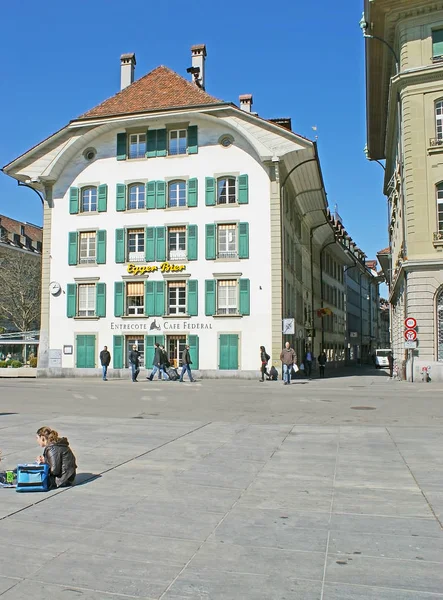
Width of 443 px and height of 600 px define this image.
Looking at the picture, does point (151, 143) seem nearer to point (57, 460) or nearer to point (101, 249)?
point (101, 249)

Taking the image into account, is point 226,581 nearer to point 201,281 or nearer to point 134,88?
point 201,281

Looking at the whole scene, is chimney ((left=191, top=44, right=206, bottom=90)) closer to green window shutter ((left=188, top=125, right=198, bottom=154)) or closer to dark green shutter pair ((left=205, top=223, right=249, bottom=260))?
green window shutter ((left=188, top=125, right=198, bottom=154))

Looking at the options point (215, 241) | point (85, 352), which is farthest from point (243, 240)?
point (85, 352)

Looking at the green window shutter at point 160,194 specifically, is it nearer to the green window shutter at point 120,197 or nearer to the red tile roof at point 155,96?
the green window shutter at point 120,197

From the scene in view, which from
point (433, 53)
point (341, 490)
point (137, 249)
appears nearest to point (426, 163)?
point (433, 53)

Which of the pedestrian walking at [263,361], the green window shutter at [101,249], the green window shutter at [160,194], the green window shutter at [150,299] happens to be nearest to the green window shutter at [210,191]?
the green window shutter at [160,194]

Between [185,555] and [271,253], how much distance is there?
2769 centimetres

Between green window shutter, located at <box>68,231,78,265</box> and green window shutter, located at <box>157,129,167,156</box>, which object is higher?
green window shutter, located at <box>157,129,167,156</box>

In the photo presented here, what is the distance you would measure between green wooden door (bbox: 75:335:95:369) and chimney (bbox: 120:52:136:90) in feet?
53.6

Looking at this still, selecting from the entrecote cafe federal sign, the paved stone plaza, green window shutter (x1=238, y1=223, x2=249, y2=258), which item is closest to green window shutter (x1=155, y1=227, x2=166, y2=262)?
the entrecote cafe federal sign

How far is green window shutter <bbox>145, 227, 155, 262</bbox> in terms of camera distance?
33.8m

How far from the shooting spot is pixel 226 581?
14.3 feet

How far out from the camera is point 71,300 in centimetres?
3481

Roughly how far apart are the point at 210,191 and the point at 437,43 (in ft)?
41.6
